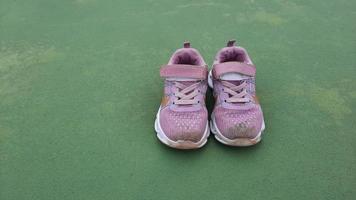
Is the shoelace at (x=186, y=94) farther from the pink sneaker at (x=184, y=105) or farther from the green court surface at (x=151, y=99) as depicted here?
the green court surface at (x=151, y=99)

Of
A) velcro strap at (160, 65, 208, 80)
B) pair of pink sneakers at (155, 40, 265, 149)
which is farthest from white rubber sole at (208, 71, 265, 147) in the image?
velcro strap at (160, 65, 208, 80)

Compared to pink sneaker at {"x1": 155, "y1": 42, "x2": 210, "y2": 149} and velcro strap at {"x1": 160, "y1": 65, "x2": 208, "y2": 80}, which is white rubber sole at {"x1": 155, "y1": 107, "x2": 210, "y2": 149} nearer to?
pink sneaker at {"x1": 155, "y1": 42, "x2": 210, "y2": 149}

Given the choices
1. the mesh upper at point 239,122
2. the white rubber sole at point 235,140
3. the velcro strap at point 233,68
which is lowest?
the white rubber sole at point 235,140

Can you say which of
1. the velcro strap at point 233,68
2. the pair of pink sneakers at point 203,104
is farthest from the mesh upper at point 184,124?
the velcro strap at point 233,68

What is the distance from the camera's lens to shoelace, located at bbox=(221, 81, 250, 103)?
1.03 meters

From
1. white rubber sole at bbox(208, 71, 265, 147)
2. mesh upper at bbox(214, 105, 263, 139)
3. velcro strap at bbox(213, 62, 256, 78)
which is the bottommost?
white rubber sole at bbox(208, 71, 265, 147)

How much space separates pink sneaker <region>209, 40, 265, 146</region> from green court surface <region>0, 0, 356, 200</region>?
1.8 inches

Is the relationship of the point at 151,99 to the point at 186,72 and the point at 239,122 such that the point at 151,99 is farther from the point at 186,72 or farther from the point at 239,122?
the point at 239,122

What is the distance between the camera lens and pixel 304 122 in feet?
3.57

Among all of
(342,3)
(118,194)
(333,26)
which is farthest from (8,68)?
(342,3)

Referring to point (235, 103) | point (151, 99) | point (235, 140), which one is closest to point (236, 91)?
point (235, 103)

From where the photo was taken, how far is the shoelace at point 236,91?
1032mm

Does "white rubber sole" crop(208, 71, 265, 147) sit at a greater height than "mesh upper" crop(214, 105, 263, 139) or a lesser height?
lesser

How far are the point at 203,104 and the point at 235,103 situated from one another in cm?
9
